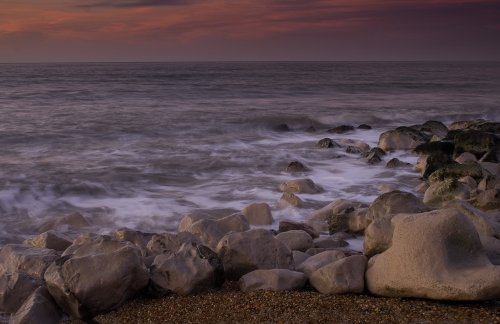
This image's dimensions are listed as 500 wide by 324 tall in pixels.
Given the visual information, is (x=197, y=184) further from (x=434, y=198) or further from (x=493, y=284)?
(x=493, y=284)

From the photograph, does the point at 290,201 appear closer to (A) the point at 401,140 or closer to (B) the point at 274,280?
(B) the point at 274,280

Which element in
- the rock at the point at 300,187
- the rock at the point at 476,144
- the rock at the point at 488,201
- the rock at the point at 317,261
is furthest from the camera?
the rock at the point at 476,144

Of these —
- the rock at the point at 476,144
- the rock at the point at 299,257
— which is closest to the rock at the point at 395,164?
the rock at the point at 476,144

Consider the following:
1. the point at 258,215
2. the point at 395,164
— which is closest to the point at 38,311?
the point at 258,215

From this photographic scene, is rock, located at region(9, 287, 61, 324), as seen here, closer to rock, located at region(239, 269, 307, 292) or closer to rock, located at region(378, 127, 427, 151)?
rock, located at region(239, 269, 307, 292)

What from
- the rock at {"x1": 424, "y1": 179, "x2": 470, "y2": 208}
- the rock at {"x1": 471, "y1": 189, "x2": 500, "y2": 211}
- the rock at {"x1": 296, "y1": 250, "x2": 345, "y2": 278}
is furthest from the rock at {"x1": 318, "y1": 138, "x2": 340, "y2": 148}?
the rock at {"x1": 296, "y1": 250, "x2": 345, "y2": 278}

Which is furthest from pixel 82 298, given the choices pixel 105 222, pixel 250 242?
pixel 105 222

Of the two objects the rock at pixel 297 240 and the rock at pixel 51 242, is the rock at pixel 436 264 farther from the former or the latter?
the rock at pixel 51 242

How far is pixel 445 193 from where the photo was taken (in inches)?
324

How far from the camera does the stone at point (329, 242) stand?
6.55 metres

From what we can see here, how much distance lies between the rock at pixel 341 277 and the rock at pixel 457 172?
219 inches

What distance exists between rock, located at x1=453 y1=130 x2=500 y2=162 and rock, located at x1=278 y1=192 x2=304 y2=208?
16.3 ft

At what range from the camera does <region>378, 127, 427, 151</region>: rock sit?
14523mm

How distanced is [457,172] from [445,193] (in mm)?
1749
